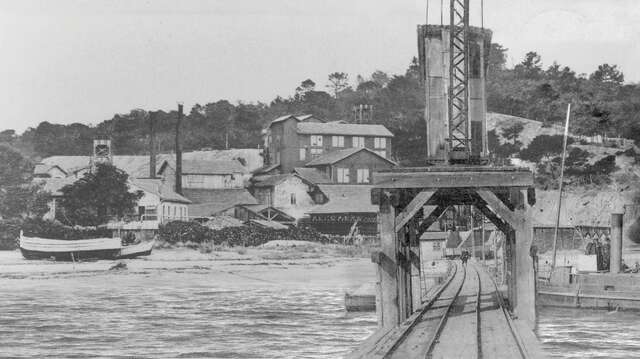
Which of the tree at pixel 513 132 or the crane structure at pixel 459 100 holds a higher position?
the tree at pixel 513 132

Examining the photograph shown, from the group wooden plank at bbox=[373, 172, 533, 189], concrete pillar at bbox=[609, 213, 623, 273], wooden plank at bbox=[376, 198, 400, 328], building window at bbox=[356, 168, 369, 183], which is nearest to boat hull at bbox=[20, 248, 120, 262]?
building window at bbox=[356, 168, 369, 183]

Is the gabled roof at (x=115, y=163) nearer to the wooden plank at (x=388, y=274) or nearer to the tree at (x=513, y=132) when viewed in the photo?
the tree at (x=513, y=132)

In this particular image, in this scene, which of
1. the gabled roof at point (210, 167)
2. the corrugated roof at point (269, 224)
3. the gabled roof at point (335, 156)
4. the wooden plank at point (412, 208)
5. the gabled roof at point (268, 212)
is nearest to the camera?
the wooden plank at point (412, 208)

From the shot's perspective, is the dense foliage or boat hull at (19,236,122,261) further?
the dense foliage

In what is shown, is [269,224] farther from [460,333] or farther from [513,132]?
[460,333]

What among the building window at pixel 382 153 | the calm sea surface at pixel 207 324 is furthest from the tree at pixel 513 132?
the calm sea surface at pixel 207 324

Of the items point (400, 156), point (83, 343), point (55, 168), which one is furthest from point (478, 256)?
point (55, 168)

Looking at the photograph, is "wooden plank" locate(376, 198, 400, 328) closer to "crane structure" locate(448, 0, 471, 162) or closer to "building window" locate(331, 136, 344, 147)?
"crane structure" locate(448, 0, 471, 162)
